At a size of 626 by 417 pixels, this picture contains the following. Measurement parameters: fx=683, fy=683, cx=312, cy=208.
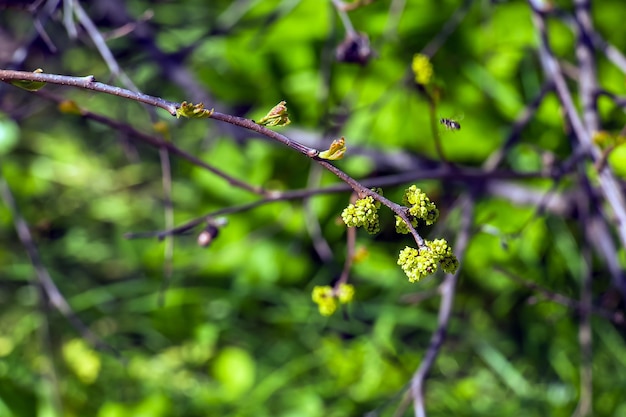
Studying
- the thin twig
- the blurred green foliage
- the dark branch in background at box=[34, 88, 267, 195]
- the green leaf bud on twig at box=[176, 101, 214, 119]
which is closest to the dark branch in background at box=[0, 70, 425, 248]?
the green leaf bud on twig at box=[176, 101, 214, 119]

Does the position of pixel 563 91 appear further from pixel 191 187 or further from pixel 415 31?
pixel 191 187

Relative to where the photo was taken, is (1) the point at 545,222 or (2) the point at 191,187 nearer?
(1) the point at 545,222

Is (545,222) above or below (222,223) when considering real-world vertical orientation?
below

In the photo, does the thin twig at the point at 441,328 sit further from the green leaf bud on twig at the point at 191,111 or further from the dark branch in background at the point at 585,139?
the green leaf bud on twig at the point at 191,111

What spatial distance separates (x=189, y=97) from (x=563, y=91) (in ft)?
3.78

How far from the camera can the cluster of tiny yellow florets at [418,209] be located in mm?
775

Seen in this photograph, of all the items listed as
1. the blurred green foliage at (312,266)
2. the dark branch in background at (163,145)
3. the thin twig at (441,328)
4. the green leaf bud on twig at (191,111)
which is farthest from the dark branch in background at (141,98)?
the blurred green foliage at (312,266)

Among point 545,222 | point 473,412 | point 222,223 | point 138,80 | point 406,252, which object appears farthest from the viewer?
point 138,80

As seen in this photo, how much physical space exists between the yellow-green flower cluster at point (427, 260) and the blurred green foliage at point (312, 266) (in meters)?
1.01

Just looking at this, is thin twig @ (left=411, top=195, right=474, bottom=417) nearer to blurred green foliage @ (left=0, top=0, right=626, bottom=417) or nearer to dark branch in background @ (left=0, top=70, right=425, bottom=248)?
blurred green foliage @ (left=0, top=0, right=626, bottom=417)

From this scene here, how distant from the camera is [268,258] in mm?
2133

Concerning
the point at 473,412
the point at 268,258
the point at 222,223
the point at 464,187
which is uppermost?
the point at 222,223

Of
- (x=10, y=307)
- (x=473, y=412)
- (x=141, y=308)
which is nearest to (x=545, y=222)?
(x=473, y=412)

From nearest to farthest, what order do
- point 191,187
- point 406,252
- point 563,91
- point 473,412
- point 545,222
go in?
point 406,252 → point 563,91 → point 473,412 → point 545,222 → point 191,187
